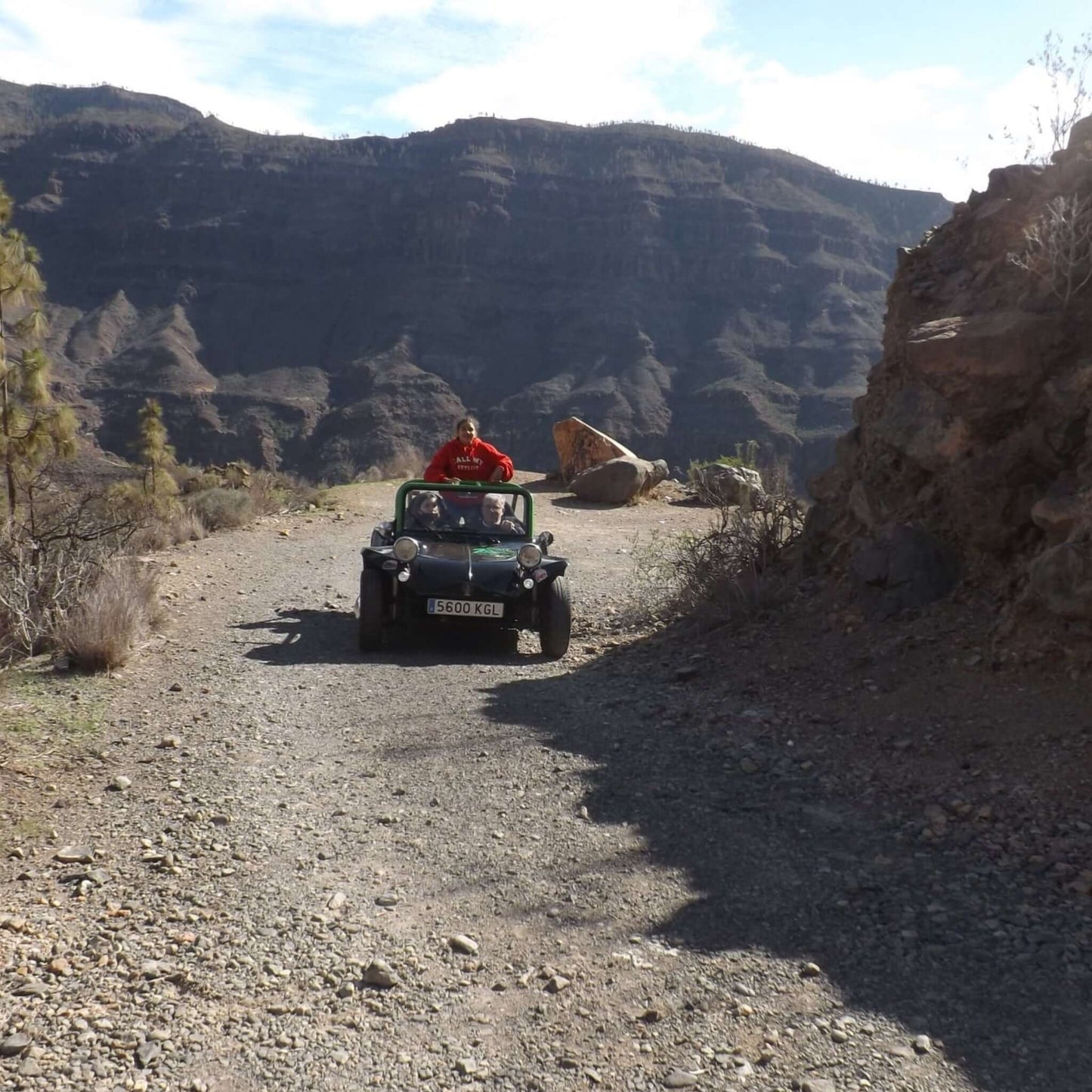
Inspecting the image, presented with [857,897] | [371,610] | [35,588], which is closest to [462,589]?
[371,610]

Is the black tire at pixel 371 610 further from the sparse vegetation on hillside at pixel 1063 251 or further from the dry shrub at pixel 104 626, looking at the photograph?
the sparse vegetation on hillside at pixel 1063 251

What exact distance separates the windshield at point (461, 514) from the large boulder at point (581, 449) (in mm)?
14586

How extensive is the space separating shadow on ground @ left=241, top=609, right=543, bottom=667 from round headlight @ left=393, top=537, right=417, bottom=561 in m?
0.72

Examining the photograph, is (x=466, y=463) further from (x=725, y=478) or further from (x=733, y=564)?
(x=725, y=478)

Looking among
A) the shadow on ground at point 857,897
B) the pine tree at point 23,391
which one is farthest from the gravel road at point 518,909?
the pine tree at point 23,391

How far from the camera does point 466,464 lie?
10.6 meters

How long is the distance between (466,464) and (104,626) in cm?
387

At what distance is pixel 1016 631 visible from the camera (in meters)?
6.27

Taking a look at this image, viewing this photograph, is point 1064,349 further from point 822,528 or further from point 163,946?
point 163,946

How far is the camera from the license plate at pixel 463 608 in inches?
343

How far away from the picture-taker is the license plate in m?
8.72

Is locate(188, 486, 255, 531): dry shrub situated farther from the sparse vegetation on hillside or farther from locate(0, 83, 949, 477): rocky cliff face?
locate(0, 83, 949, 477): rocky cliff face

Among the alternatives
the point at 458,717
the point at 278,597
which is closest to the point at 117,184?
the point at 278,597

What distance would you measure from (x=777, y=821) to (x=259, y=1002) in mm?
2498
